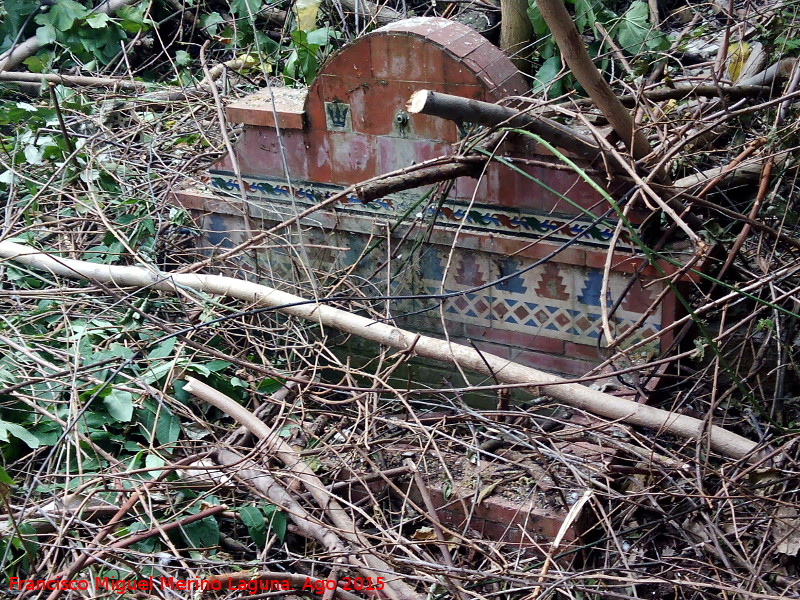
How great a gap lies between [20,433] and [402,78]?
2389 millimetres

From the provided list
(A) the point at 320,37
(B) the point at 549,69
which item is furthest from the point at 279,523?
(A) the point at 320,37

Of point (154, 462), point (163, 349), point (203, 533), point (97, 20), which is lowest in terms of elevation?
point (203, 533)

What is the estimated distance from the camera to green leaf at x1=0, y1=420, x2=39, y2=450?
340cm

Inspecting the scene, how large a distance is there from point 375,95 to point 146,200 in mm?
1795

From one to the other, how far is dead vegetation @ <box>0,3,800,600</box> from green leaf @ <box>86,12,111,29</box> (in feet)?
9.58

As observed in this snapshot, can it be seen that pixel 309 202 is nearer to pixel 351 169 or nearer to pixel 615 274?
pixel 351 169

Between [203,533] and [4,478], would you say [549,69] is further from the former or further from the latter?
[4,478]

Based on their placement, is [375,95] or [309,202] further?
[309,202]

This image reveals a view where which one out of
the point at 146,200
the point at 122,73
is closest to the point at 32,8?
the point at 122,73

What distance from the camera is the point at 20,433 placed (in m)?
3.44

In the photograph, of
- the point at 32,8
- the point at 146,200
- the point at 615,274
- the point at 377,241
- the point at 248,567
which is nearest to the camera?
the point at 248,567

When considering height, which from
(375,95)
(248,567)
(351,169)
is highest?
(375,95)

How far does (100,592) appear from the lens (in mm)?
2930

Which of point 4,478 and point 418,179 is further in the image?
point 418,179
